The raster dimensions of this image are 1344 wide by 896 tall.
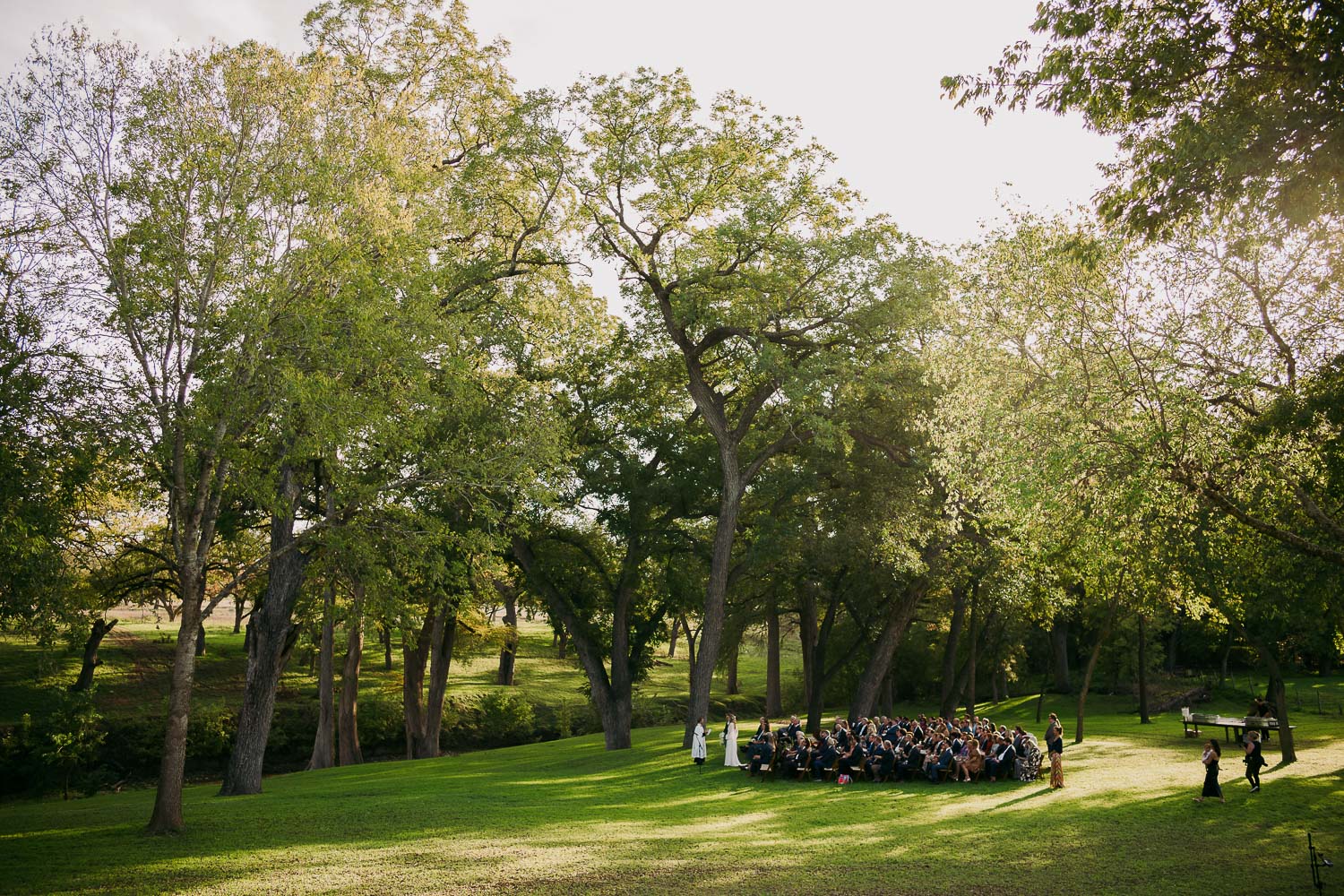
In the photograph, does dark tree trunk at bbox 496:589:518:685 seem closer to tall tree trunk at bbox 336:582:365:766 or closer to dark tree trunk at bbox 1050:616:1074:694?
tall tree trunk at bbox 336:582:365:766

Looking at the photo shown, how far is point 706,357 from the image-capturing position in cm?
3231

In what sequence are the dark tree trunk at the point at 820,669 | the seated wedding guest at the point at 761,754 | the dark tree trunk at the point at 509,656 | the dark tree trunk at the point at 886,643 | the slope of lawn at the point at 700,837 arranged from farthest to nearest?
the dark tree trunk at the point at 509,656 < the dark tree trunk at the point at 820,669 < the dark tree trunk at the point at 886,643 < the seated wedding guest at the point at 761,754 < the slope of lawn at the point at 700,837

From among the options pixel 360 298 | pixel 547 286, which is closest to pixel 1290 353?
pixel 360 298

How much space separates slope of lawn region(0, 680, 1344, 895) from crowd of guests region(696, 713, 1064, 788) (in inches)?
24.2

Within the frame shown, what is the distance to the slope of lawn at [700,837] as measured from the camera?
502 inches

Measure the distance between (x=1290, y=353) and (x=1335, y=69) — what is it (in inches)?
227

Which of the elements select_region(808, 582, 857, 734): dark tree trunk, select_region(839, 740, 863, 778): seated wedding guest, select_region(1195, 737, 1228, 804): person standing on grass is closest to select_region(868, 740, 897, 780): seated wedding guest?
select_region(839, 740, 863, 778): seated wedding guest

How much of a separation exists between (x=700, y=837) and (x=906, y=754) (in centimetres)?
905

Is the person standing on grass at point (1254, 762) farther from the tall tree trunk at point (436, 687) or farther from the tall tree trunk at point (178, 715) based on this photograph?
the tall tree trunk at point (436, 687)

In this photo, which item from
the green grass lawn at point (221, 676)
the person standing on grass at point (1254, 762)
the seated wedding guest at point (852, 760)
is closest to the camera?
the person standing on grass at point (1254, 762)

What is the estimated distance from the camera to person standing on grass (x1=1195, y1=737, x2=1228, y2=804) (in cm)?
1803

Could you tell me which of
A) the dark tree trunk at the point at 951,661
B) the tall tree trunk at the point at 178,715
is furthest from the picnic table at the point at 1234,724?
the tall tree trunk at the point at 178,715

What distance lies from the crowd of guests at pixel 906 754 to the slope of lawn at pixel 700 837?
0.62m

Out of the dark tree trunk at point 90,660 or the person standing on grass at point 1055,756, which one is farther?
the dark tree trunk at point 90,660
